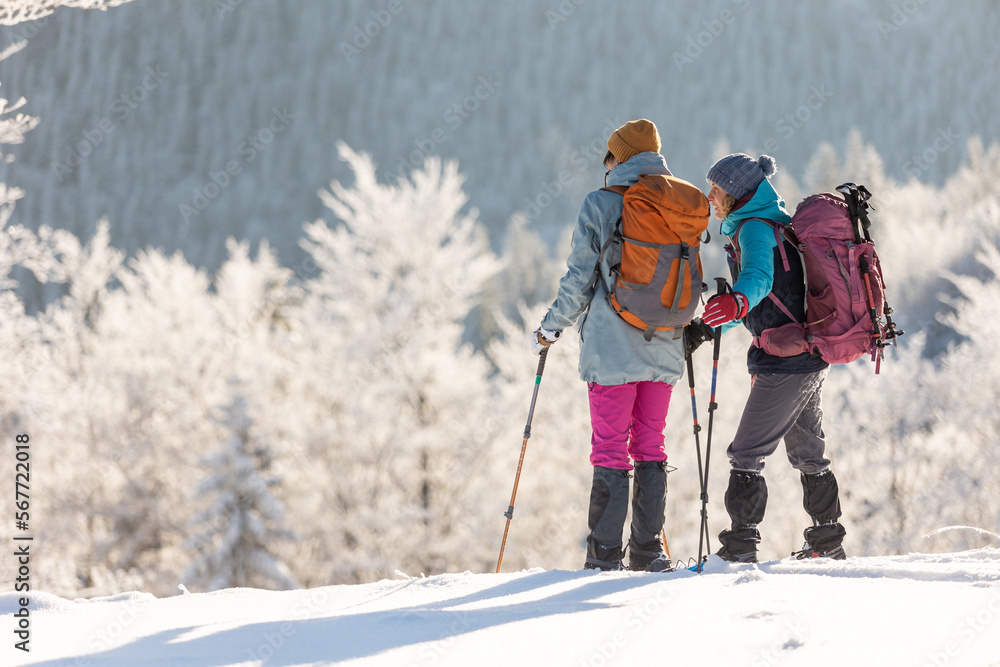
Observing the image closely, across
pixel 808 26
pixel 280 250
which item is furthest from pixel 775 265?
pixel 808 26

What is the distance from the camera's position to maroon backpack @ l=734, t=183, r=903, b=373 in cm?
334

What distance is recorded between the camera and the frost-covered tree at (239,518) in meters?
12.6

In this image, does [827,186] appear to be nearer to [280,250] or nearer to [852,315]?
[852,315]

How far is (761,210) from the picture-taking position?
3.43 m

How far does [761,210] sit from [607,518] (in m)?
1.75

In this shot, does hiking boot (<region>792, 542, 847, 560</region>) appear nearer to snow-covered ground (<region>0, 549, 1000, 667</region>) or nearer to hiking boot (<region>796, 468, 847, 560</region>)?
hiking boot (<region>796, 468, 847, 560</region>)

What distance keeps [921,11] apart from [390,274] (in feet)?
765

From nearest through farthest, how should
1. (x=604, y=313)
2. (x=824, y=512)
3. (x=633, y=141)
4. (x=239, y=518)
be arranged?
(x=604, y=313) → (x=633, y=141) → (x=824, y=512) → (x=239, y=518)

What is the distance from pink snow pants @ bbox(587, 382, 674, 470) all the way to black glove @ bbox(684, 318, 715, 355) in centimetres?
26

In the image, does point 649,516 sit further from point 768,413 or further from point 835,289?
point 835,289

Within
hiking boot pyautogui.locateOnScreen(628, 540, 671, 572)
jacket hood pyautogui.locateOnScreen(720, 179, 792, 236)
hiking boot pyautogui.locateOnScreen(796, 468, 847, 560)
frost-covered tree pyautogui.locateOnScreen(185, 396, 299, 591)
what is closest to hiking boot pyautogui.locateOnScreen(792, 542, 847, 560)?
hiking boot pyautogui.locateOnScreen(796, 468, 847, 560)

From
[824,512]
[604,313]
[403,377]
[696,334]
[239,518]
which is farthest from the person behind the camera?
[403,377]

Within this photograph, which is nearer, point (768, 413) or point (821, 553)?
point (768, 413)

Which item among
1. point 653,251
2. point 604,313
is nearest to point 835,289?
point 653,251
